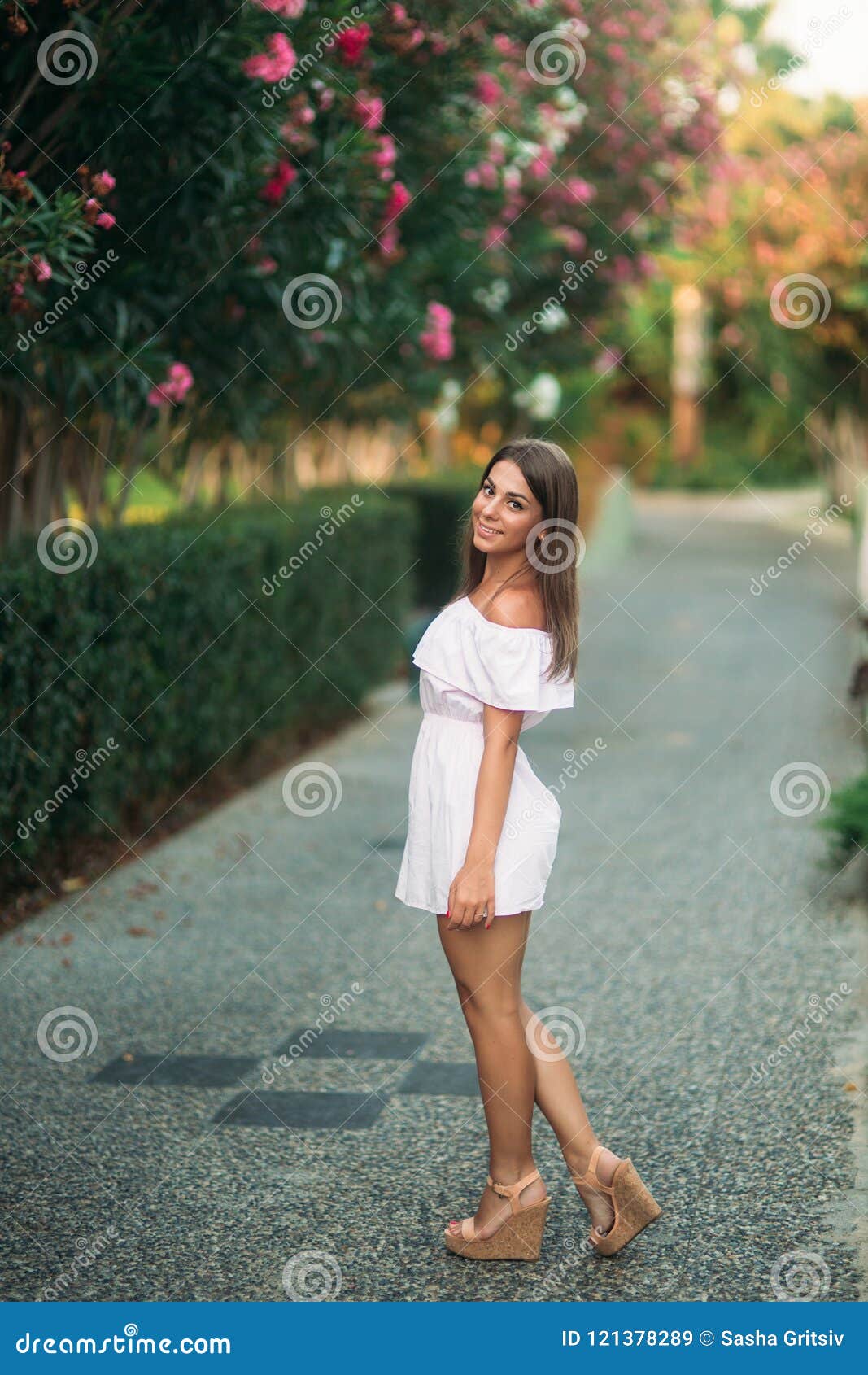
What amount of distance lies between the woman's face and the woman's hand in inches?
28.0

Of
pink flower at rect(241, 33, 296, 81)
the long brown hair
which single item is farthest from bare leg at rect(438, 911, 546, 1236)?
pink flower at rect(241, 33, 296, 81)

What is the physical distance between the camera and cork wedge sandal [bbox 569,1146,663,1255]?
3.66 m

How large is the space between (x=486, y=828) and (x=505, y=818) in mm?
94

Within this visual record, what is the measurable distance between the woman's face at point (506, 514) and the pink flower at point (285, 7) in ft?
11.4

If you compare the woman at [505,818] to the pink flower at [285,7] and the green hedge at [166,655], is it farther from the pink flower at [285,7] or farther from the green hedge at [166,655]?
the pink flower at [285,7]

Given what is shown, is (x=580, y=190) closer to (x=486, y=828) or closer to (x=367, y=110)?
(x=367, y=110)

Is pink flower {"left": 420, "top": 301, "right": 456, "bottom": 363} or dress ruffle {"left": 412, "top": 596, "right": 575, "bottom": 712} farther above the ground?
pink flower {"left": 420, "top": 301, "right": 456, "bottom": 363}

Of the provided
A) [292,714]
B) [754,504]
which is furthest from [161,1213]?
[754,504]

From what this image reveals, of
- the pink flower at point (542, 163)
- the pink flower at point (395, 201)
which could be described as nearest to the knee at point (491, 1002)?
the pink flower at point (395, 201)

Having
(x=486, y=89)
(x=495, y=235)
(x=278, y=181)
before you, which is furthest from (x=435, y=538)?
(x=278, y=181)

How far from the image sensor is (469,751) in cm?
360

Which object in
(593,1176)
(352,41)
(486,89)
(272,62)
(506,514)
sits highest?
(486,89)

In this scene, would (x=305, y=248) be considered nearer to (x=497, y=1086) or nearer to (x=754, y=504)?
(x=497, y=1086)

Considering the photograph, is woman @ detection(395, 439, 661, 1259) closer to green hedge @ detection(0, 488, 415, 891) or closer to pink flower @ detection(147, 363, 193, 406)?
green hedge @ detection(0, 488, 415, 891)
